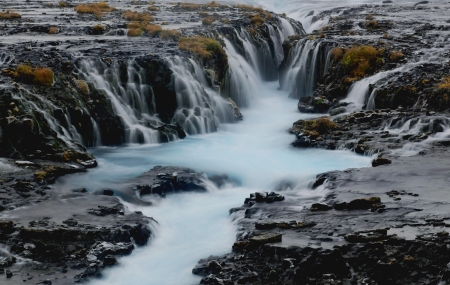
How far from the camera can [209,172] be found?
2342 centimetres

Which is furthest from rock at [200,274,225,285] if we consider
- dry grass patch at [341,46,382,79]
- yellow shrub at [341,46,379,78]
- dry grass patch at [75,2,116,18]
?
dry grass patch at [75,2,116,18]

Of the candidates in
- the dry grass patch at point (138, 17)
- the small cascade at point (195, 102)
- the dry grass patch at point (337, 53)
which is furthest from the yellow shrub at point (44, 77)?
the dry grass patch at point (138, 17)

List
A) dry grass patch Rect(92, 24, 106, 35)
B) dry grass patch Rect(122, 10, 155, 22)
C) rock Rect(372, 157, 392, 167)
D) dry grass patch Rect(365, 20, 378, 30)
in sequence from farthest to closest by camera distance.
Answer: dry grass patch Rect(122, 10, 155, 22), dry grass patch Rect(365, 20, 378, 30), dry grass patch Rect(92, 24, 106, 35), rock Rect(372, 157, 392, 167)

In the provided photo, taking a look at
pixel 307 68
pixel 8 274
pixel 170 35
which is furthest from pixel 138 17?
pixel 8 274

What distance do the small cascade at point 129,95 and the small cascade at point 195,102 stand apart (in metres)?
1.56

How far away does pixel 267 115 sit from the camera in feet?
116

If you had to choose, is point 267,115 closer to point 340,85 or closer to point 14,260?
point 340,85

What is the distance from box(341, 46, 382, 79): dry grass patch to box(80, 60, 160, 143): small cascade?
12.5 metres

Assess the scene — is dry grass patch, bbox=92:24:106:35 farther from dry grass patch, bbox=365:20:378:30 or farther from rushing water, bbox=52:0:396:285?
dry grass patch, bbox=365:20:378:30

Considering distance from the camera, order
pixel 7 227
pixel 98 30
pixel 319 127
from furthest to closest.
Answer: pixel 98 30 → pixel 319 127 → pixel 7 227

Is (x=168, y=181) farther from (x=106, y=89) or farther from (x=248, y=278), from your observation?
(x=106, y=89)

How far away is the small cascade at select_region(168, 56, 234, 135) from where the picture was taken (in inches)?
1178

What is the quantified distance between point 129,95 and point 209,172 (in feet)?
26.2

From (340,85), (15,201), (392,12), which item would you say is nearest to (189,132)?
(340,85)
